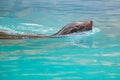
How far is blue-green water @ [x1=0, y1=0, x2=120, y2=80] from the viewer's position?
282 centimetres

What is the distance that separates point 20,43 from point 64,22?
1.39 feet

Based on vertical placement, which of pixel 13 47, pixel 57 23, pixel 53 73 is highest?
pixel 57 23

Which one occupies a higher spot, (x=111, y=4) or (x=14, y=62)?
(x=111, y=4)

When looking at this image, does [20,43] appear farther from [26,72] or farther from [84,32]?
[84,32]

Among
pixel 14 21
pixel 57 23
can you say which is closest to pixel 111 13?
pixel 57 23

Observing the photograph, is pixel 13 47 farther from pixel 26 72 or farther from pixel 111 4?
pixel 111 4

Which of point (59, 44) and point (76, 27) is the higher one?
point (76, 27)

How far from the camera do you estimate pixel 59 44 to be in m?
2.90

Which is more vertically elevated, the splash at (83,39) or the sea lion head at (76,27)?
the sea lion head at (76,27)

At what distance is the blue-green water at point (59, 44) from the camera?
2.82 meters

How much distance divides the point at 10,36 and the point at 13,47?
4.3 inches

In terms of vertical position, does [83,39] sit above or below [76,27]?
below

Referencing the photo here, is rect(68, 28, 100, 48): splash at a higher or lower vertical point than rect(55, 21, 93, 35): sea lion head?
lower

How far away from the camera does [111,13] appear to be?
9.53 ft
